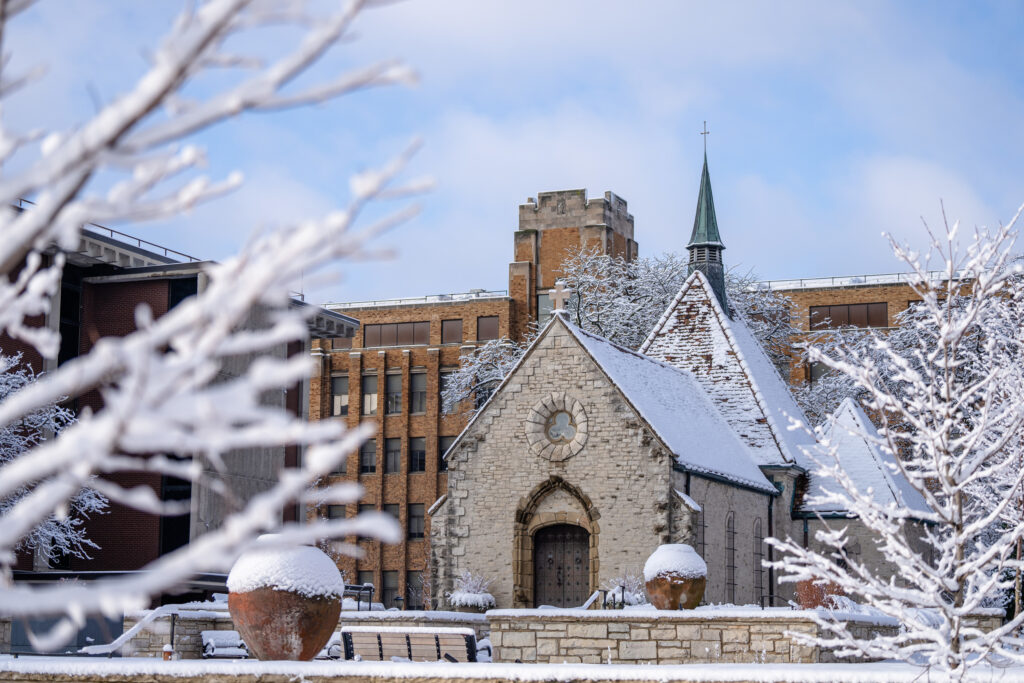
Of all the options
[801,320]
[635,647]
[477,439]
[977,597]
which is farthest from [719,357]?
[801,320]

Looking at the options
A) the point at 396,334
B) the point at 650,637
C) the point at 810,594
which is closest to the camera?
the point at 650,637

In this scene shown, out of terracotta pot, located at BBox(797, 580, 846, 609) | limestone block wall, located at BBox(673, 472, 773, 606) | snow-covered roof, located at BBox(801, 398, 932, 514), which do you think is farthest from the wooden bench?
snow-covered roof, located at BBox(801, 398, 932, 514)

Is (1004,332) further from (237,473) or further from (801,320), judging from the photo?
(801,320)

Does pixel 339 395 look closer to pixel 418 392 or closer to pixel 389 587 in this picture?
pixel 418 392

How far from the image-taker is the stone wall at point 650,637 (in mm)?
14906

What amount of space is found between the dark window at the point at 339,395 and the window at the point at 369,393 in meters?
0.89

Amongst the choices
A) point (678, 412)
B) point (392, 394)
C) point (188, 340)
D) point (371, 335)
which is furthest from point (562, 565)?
point (371, 335)

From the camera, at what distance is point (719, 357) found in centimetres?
3117

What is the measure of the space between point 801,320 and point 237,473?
29.1 meters

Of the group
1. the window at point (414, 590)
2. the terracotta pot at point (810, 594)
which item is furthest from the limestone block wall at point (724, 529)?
the window at point (414, 590)

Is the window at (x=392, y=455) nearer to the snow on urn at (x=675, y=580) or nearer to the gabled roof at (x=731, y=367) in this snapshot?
the gabled roof at (x=731, y=367)

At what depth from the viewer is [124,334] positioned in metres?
36.8

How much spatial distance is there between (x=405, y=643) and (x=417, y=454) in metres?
40.1

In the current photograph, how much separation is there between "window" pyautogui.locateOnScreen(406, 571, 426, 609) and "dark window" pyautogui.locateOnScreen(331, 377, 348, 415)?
8.62 metres
